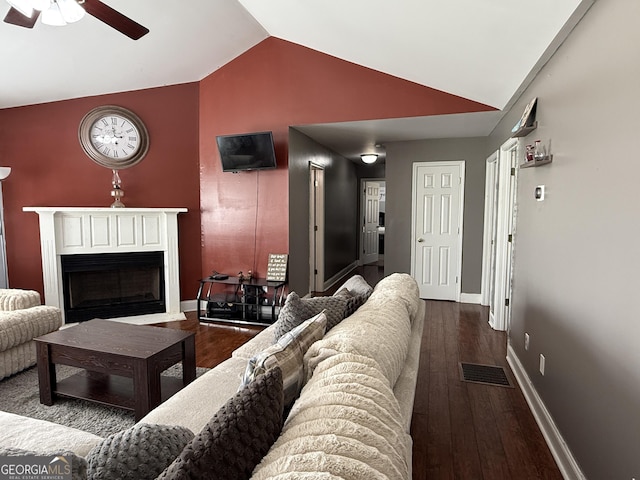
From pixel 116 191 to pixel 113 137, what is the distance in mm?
670

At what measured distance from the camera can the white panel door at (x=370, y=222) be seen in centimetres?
852

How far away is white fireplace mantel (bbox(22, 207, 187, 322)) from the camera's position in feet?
13.1

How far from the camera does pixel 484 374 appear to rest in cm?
298

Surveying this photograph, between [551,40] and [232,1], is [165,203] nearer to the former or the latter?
[232,1]

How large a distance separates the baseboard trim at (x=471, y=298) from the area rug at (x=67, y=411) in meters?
4.27

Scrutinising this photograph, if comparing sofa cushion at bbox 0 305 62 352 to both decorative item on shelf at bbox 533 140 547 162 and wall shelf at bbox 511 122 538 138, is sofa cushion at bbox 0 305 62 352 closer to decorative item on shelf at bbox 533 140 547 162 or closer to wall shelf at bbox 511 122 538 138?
decorative item on shelf at bbox 533 140 547 162

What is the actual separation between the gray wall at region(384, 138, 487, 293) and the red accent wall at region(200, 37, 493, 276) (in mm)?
1345

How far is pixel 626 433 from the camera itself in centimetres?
136

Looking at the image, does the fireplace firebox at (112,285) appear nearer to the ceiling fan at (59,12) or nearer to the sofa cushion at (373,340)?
the ceiling fan at (59,12)

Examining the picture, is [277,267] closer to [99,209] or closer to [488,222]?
[99,209]

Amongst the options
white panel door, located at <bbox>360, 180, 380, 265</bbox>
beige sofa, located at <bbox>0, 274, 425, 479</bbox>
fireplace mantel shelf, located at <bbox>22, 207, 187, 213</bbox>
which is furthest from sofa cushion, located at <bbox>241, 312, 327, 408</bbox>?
white panel door, located at <bbox>360, 180, 380, 265</bbox>

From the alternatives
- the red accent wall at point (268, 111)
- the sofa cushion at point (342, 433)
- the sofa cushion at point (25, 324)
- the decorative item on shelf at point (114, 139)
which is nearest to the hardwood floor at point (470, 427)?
the sofa cushion at point (342, 433)

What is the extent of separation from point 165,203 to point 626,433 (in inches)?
183

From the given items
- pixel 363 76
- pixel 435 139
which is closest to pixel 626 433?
pixel 363 76
